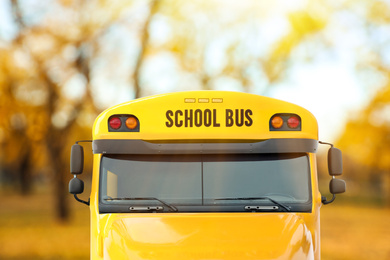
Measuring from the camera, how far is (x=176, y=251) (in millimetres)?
4996

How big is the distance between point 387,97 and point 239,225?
2706cm

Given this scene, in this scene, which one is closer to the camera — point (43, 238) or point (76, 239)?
point (76, 239)

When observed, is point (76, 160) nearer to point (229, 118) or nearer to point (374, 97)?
point (229, 118)

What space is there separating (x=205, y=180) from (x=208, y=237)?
2.31ft

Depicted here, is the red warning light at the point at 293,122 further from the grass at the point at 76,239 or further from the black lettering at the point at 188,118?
the grass at the point at 76,239

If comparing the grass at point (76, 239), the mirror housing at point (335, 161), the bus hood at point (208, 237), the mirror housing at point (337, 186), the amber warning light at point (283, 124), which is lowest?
the grass at point (76, 239)

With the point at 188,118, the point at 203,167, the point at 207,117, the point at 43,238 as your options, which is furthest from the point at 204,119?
the point at 43,238

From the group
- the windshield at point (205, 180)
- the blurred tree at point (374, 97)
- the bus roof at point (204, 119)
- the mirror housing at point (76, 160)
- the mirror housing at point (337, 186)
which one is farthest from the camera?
the blurred tree at point (374, 97)

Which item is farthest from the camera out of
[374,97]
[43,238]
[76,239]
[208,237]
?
[374,97]

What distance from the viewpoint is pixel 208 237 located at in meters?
5.05

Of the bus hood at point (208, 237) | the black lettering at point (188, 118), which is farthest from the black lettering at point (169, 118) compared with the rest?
the bus hood at point (208, 237)

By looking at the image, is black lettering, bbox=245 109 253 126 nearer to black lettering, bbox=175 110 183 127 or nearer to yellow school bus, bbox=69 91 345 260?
yellow school bus, bbox=69 91 345 260

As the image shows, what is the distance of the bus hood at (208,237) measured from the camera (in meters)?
4.98

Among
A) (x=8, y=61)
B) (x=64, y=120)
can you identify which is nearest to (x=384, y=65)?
(x=64, y=120)
